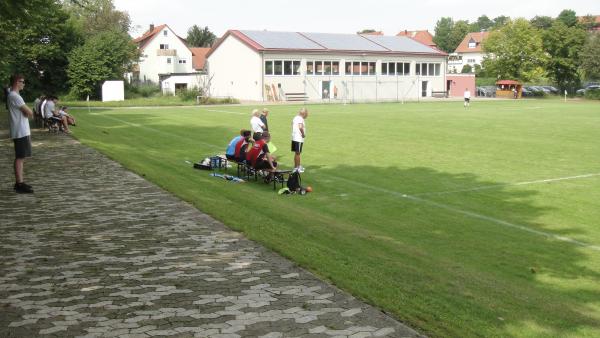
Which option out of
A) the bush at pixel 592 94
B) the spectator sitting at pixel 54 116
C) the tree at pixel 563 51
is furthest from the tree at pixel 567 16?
the spectator sitting at pixel 54 116

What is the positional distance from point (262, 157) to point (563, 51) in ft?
284

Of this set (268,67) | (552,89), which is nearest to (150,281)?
(268,67)

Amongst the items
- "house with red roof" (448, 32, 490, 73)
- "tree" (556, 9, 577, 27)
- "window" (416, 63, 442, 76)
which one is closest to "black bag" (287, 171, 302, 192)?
"window" (416, 63, 442, 76)

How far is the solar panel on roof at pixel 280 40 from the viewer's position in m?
73.1

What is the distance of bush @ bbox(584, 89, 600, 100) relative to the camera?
79375mm

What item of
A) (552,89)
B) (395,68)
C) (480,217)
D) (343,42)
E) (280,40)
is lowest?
(480,217)

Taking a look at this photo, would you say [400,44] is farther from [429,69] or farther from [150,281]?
[150,281]

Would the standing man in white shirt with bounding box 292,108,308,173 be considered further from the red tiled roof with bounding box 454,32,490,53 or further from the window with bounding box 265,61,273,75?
the red tiled roof with bounding box 454,32,490,53

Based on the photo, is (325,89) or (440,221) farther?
(325,89)

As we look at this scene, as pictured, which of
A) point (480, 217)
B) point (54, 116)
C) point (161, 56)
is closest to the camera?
point (480, 217)

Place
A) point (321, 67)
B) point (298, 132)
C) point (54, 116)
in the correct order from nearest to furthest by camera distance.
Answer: point (298, 132) < point (54, 116) < point (321, 67)

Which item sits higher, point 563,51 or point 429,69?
point 563,51

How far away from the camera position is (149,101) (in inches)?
2437

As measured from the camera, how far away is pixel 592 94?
3155 inches
